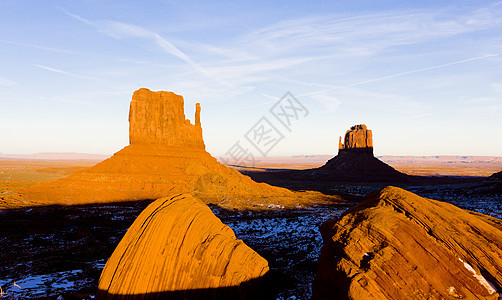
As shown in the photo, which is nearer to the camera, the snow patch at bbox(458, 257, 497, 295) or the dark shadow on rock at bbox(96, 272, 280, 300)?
the snow patch at bbox(458, 257, 497, 295)

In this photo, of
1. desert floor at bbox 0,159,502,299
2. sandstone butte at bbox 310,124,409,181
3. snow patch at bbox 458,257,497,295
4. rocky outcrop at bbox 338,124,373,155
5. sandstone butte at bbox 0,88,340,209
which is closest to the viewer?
snow patch at bbox 458,257,497,295

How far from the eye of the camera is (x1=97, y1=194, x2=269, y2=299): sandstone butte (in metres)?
7.62

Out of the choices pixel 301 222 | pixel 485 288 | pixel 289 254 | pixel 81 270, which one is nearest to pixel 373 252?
pixel 485 288

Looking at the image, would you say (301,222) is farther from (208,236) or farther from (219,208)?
(208,236)

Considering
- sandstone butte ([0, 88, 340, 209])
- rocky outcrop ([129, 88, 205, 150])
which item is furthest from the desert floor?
rocky outcrop ([129, 88, 205, 150])

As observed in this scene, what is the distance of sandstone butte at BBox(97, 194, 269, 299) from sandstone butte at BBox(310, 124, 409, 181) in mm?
87903

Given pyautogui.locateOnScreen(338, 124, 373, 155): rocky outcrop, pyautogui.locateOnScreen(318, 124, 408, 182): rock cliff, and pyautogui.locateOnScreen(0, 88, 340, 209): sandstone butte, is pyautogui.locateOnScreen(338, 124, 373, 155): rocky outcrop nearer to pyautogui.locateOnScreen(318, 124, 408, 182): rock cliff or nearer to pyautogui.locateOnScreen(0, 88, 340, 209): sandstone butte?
pyautogui.locateOnScreen(318, 124, 408, 182): rock cliff

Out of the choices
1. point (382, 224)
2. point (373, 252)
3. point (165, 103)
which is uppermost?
point (165, 103)

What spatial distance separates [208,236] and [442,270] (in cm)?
616

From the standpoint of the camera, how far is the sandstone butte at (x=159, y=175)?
40.2 metres

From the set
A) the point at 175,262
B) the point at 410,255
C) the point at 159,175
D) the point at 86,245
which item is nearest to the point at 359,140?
the point at 159,175

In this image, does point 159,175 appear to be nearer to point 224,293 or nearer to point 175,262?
point 175,262

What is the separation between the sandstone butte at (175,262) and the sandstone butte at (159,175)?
27.8 m

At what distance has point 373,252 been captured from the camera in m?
7.13
